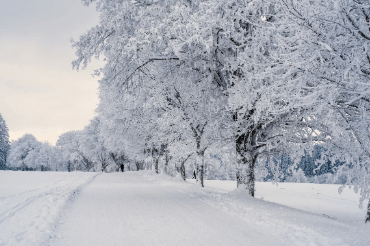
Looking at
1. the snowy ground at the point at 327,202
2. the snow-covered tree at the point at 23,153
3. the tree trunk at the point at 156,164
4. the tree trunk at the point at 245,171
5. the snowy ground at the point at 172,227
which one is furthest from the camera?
the snow-covered tree at the point at 23,153

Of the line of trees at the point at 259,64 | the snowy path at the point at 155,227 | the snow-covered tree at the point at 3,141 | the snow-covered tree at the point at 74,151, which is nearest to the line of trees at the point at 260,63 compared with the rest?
the line of trees at the point at 259,64

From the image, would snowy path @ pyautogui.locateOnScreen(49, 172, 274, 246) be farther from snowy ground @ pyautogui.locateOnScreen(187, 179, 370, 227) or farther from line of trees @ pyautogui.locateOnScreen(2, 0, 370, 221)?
snowy ground @ pyautogui.locateOnScreen(187, 179, 370, 227)

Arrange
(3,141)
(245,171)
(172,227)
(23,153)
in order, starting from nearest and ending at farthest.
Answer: (172,227), (245,171), (3,141), (23,153)

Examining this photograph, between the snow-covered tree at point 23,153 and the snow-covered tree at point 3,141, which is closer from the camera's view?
the snow-covered tree at point 3,141

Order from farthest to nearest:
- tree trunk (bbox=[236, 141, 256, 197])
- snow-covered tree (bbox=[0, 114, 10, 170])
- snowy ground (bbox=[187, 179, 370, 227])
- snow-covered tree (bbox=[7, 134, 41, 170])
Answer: snow-covered tree (bbox=[7, 134, 41, 170])
snow-covered tree (bbox=[0, 114, 10, 170])
snowy ground (bbox=[187, 179, 370, 227])
tree trunk (bbox=[236, 141, 256, 197])

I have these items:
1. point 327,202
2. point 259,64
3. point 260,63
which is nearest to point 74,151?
point 327,202

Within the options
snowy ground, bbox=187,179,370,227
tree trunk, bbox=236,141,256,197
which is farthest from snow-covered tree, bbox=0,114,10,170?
tree trunk, bbox=236,141,256,197

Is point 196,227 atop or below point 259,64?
below

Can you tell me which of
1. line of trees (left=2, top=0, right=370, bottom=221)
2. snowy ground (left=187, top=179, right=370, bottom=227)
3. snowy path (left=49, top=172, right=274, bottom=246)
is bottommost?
snowy ground (left=187, top=179, right=370, bottom=227)

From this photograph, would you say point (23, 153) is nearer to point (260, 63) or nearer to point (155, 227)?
point (155, 227)

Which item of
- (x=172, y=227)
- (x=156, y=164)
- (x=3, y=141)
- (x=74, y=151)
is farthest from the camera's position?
(x=74, y=151)

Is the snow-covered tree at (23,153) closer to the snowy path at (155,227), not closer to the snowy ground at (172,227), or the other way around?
the snowy ground at (172,227)

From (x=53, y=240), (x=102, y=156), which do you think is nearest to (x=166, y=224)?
(x=53, y=240)

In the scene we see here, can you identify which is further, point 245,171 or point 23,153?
point 23,153
